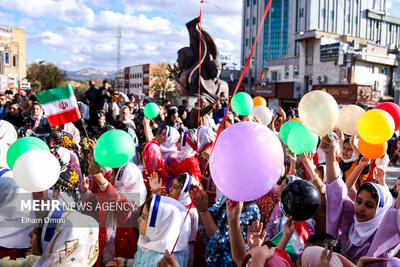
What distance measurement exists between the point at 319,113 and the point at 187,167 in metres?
1.79

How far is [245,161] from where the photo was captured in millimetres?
2047

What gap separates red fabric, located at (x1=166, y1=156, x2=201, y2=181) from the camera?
4.16 meters

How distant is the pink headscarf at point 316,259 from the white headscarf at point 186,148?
2.53 m

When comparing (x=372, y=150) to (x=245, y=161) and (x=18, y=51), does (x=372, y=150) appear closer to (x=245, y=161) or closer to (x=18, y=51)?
(x=245, y=161)

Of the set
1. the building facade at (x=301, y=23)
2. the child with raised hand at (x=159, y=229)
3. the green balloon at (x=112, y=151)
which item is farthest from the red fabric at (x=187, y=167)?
the building facade at (x=301, y=23)

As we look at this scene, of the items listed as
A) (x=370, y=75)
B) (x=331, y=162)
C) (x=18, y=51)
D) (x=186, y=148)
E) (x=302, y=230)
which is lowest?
(x=302, y=230)

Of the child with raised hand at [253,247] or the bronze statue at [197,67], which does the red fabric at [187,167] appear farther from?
the bronze statue at [197,67]

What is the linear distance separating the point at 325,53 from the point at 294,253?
2830 cm

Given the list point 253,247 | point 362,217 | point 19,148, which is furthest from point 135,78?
point 253,247

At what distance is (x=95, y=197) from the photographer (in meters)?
3.38

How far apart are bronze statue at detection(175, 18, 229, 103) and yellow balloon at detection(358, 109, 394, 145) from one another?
10787mm

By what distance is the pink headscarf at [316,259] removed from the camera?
1.79 meters

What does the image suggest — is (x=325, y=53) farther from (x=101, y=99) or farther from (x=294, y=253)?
(x=294, y=253)

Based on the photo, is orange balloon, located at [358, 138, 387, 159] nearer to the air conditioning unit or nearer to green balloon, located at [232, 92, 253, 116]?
green balloon, located at [232, 92, 253, 116]
